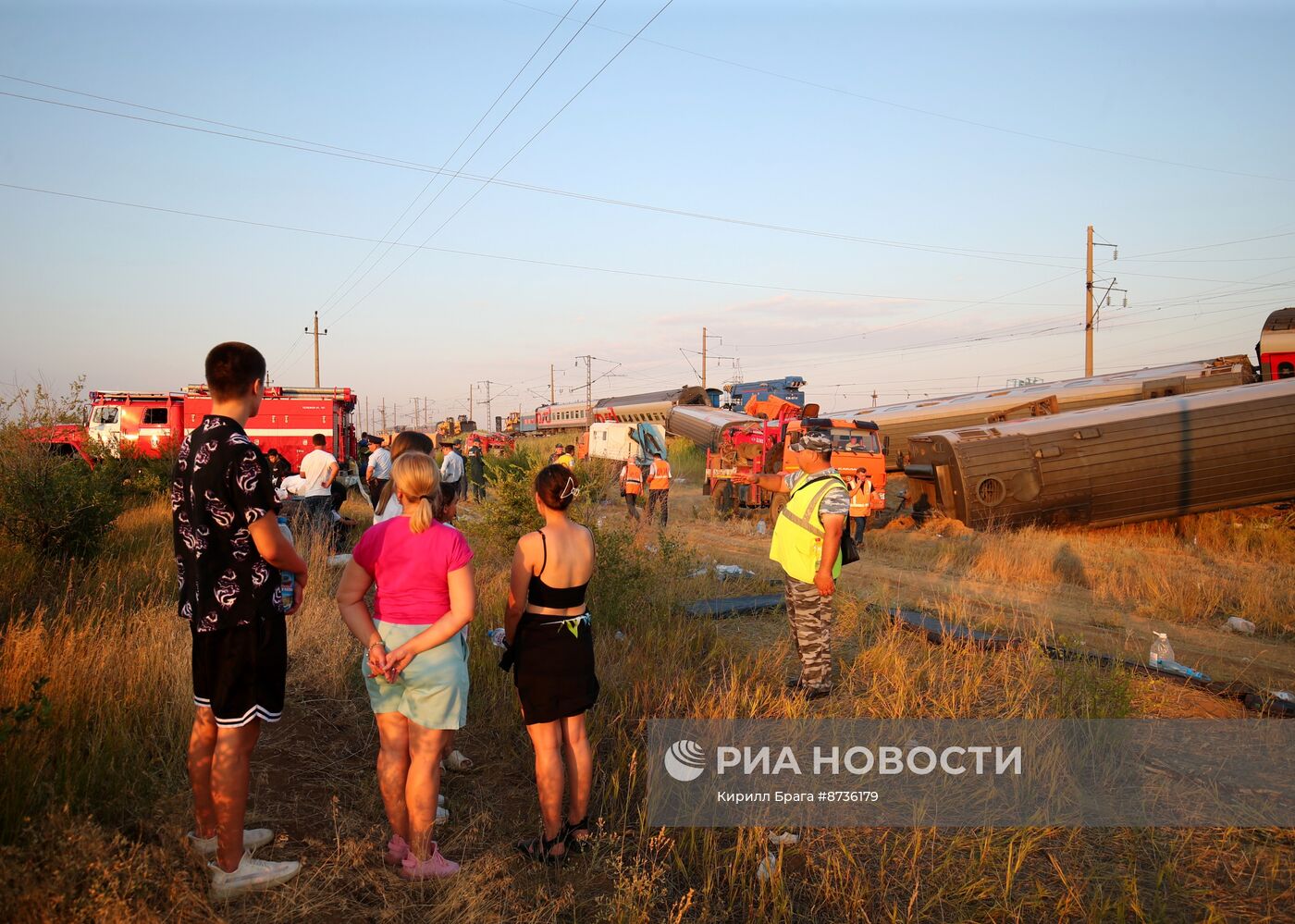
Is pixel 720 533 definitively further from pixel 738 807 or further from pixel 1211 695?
pixel 738 807

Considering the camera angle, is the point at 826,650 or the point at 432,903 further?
the point at 826,650

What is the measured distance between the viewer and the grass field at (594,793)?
121 inches

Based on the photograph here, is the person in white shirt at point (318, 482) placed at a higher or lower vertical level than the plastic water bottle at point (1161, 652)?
higher

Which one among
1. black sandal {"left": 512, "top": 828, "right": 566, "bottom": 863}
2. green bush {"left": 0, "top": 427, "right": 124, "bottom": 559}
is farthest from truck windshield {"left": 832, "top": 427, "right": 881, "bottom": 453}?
black sandal {"left": 512, "top": 828, "right": 566, "bottom": 863}

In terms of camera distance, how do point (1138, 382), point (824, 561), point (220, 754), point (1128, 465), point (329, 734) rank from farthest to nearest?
point (1138, 382)
point (1128, 465)
point (824, 561)
point (329, 734)
point (220, 754)

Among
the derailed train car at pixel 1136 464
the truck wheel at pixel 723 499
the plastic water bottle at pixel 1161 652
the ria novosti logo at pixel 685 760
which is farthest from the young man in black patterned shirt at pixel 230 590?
the truck wheel at pixel 723 499

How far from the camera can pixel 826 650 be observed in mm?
5531

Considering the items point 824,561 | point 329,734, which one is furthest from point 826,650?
point 329,734

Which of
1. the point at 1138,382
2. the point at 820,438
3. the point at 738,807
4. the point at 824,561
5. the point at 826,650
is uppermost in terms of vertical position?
the point at 1138,382

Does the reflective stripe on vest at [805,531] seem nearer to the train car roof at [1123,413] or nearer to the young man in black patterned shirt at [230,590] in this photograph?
the young man in black patterned shirt at [230,590]

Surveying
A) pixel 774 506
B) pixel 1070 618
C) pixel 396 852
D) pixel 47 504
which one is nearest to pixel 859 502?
pixel 774 506

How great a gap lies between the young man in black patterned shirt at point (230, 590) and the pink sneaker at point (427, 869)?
0.44 meters

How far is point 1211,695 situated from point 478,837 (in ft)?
16.9

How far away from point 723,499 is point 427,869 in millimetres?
15897
